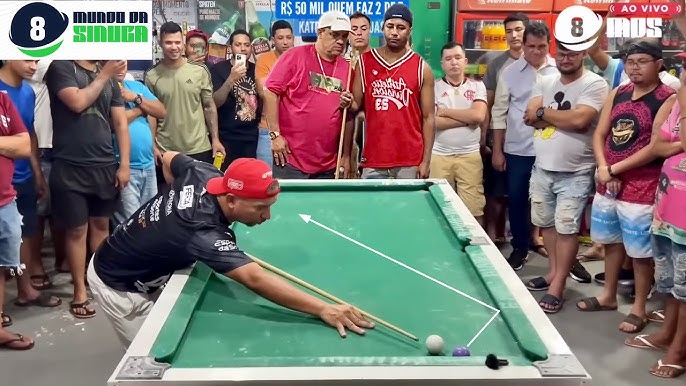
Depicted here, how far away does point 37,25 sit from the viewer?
4695mm

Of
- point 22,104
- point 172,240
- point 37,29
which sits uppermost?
point 37,29

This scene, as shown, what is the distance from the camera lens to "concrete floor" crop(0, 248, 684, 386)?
329 centimetres

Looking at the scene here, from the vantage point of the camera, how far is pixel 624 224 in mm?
3705

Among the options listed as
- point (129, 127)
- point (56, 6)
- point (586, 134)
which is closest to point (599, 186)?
point (586, 134)

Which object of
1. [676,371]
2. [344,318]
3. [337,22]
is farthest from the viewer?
[337,22]

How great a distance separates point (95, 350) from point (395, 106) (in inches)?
80.9

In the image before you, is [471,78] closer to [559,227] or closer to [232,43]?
[559,227]

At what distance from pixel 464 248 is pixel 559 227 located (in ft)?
5.45

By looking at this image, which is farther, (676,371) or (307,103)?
(307,103)

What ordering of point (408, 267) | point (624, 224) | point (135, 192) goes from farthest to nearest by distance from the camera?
point (135, 192) → point (624, 224) → point (408, 267)

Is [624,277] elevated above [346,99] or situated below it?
below

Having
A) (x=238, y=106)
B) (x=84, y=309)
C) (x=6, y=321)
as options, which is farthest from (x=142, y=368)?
(x=238, y=106)

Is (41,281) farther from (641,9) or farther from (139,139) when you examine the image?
(641,9)

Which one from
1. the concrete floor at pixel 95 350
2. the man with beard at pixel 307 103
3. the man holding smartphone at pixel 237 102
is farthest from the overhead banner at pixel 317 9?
the concrete floor at pixel 95 350
